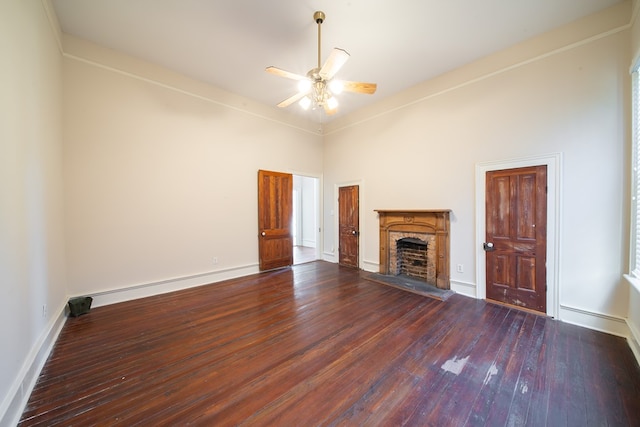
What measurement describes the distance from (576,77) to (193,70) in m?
5.45

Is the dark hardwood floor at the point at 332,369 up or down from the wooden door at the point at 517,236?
down

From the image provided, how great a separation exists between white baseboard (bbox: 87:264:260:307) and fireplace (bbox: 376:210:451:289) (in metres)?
2.95

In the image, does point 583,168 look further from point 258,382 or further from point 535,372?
point 258,382

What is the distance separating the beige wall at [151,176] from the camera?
3.15 meters

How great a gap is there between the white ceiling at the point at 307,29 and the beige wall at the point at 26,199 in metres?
0.83

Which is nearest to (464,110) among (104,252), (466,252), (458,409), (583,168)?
(583,168)

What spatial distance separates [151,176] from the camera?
3686mm

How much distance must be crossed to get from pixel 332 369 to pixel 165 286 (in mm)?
3263

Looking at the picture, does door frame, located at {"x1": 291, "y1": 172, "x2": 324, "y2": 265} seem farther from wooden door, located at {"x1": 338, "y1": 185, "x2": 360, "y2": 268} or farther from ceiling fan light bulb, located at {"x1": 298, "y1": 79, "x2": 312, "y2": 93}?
ceiling fan light bulb, located at {"x1": 298, "y1": 79, "x2": 312, "y2": 93}

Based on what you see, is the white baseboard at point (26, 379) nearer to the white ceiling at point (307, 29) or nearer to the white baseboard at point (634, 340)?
the white ceiling at point (307, 29)

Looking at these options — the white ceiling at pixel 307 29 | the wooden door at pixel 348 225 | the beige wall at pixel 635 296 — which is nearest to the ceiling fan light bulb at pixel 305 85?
the white ceiling at pixel 307 29

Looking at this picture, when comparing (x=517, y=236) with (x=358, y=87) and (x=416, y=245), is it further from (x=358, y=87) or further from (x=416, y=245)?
(x=358, y=87)

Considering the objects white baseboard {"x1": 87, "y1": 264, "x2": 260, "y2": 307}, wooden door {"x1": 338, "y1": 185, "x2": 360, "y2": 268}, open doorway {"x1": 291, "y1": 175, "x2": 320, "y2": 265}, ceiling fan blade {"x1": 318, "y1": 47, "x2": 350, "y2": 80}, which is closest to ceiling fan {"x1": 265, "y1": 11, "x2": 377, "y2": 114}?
ceiling fan blade {"x1": 318, "y1": 47, "x2": 350, "y2": 80}

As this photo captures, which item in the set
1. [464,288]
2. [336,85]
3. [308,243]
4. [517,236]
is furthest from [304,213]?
[517,236]
